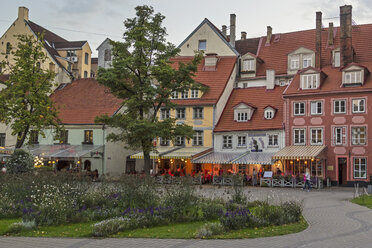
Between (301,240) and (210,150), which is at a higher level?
(210,150)

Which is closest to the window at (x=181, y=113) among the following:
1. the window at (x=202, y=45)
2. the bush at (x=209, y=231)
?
the window at (x=202, y=45)

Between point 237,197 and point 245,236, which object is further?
point 237,197

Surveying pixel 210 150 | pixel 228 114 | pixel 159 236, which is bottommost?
pixel 159 236

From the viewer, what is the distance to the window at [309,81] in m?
38.5

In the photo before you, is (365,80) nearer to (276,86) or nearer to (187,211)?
(276,86)

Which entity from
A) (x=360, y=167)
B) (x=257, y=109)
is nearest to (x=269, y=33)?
(x=257, y=109)

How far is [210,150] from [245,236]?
95.0ft

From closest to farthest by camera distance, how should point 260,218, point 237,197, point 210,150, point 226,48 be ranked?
point 260,218, point 237,197, point 210,150, point 226,48

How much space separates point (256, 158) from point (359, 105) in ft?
29.5

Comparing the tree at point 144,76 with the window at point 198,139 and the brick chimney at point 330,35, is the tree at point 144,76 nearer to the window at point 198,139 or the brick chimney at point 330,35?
the window at point 198,139

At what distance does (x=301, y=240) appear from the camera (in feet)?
41.2

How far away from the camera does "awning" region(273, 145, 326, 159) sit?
35219 millimetres

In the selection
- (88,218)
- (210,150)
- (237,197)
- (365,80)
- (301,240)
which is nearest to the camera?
(301,240)

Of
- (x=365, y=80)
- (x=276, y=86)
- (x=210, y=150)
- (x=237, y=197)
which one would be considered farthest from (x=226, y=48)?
(x=237, y=197)
